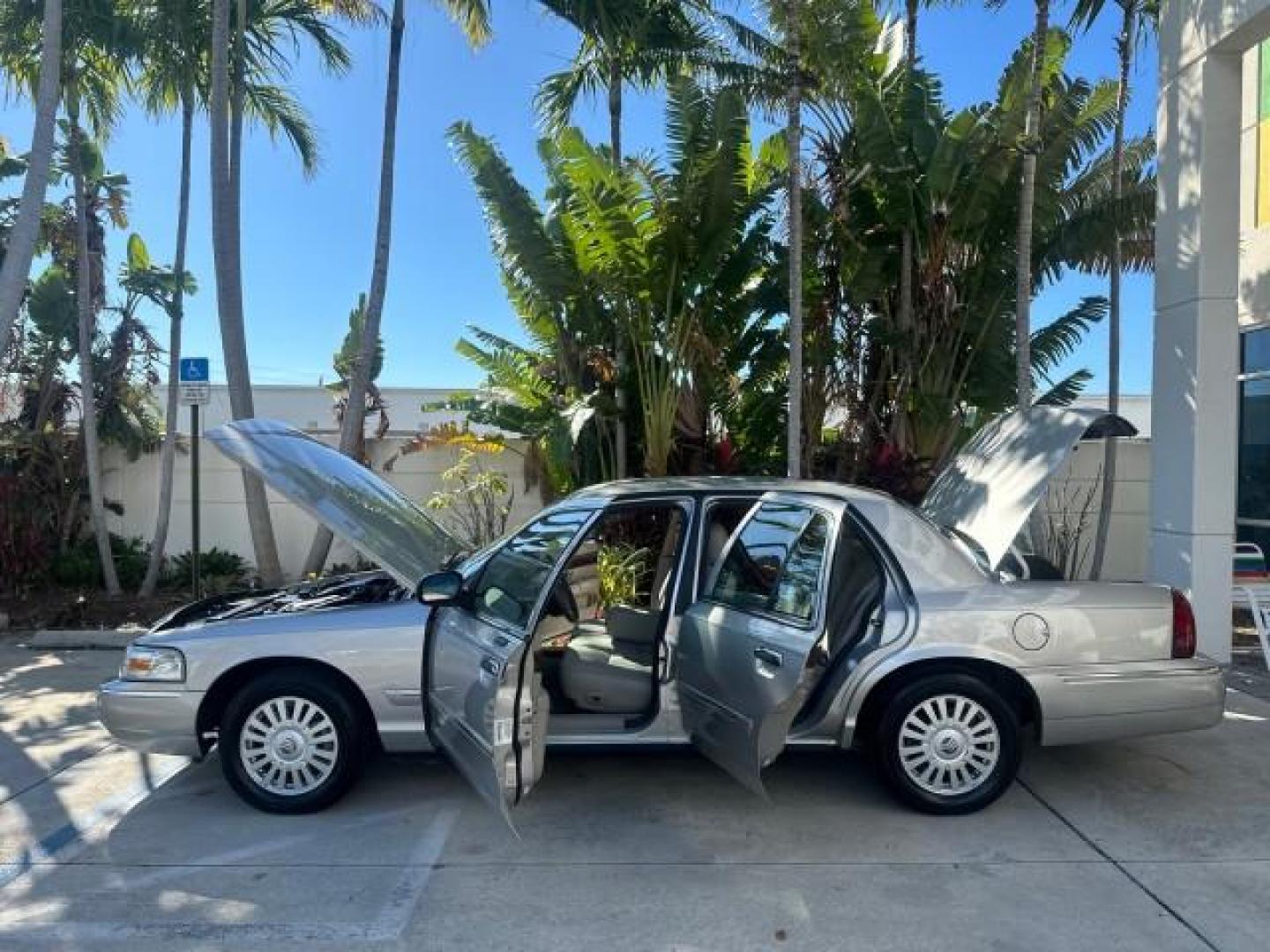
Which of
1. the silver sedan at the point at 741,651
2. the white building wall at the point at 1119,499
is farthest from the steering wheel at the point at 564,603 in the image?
the white building wall at the point at 1119,499

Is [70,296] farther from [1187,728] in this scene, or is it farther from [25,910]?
[1187,728]

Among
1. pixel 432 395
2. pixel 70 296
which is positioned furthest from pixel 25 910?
pixel 432 395

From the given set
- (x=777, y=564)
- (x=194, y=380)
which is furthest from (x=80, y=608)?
(x=777, y=564)

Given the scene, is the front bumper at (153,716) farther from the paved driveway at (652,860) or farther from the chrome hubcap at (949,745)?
the chrome hubcap at (949,745)

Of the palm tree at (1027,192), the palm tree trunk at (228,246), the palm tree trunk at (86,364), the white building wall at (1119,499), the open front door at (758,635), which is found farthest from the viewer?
the white building wall at (1119,499)

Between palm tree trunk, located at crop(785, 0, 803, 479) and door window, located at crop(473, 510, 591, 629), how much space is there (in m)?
4.52

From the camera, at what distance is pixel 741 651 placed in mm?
4512

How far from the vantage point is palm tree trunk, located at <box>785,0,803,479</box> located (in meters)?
9.25

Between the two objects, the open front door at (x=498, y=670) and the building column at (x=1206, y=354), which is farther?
the building column at (x=1206, y=354)

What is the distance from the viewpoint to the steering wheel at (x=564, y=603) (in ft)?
18.3

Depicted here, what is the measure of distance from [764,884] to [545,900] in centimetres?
91

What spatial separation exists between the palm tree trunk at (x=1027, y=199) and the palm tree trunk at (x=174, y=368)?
9182mm

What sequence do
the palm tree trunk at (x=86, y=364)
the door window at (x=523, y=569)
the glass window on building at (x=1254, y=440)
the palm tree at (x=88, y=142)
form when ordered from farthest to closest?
the palm tree trunk at (x=86, y=364) → the glass window on building at (x=1254, y=440) → the palm tree at (x=88, y=142) → the door window at (x=523, y=569)

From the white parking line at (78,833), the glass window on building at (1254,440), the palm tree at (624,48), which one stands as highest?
the palm tree at (624,48)
